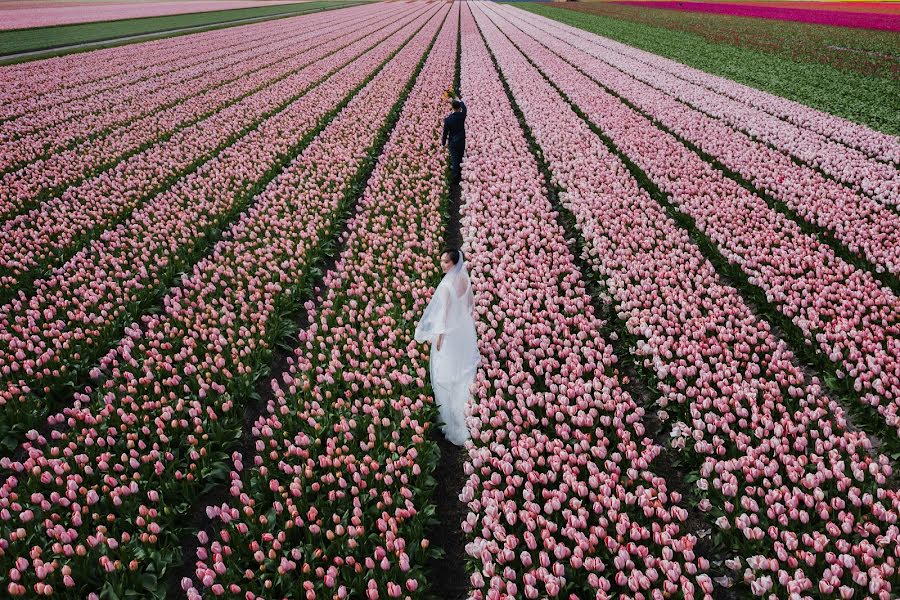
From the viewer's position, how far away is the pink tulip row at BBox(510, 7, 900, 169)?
15930 millimetres

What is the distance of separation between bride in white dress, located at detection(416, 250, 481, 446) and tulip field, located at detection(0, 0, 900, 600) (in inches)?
7.4

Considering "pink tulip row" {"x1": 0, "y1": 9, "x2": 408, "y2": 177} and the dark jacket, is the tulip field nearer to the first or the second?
"pink tulip row" {"x1": 0, "y1": 9, "x2": 408, "y2": 177}

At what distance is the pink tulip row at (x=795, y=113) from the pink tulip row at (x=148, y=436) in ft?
45.2

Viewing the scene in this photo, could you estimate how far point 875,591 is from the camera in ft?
12.4

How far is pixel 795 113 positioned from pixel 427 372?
19658 millimetres

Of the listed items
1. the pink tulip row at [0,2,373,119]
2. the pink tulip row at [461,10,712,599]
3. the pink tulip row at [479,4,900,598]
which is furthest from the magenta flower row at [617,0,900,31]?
the pink tulip row at [461,10,712,599]

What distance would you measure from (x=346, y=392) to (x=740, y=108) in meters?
20.3

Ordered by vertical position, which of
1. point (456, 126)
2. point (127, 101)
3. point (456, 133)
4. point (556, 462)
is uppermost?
point (456, 126)

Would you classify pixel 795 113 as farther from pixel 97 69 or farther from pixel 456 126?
pixel 97 69

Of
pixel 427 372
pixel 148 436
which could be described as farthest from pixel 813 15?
pixel 148 436

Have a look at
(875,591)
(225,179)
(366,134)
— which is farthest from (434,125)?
(875,591)

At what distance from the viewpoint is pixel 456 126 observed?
13.4m

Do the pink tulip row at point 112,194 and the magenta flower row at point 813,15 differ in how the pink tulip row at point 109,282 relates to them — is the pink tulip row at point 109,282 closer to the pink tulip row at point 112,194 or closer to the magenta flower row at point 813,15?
the pink tulip row at point 112,194

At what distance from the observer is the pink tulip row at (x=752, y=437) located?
163 inches
